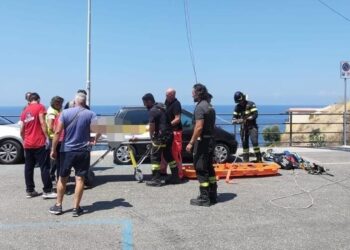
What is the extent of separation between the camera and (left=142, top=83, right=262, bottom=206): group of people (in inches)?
309

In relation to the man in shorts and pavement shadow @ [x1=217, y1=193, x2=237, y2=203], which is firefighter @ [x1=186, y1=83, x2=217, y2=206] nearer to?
pavement shadow @ [x1=217, y1=193, x2=237, y2=203]

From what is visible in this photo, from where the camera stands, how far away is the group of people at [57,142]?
726cm

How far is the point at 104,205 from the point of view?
315 inches

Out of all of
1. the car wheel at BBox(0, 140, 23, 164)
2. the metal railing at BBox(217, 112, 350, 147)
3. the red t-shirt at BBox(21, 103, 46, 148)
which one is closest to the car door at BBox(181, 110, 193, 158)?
the metal railing at BBox(217, 112, 350, 147)

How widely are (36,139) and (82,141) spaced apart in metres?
1.42

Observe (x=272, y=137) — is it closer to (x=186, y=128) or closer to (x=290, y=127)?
(x=290, y=127)

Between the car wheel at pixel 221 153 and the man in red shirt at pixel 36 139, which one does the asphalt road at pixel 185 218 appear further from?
the car wheel at pixel 221 153

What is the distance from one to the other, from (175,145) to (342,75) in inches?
398

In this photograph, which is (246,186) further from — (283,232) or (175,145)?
(283,232)

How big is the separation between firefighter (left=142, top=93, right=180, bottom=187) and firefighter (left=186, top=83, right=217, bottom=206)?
168 cm

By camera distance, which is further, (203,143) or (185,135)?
(185,135)

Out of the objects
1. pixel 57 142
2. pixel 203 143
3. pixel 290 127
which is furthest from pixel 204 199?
Result: pixel 290 127

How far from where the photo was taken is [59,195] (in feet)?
24.2

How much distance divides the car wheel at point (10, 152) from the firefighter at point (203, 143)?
672 cm
